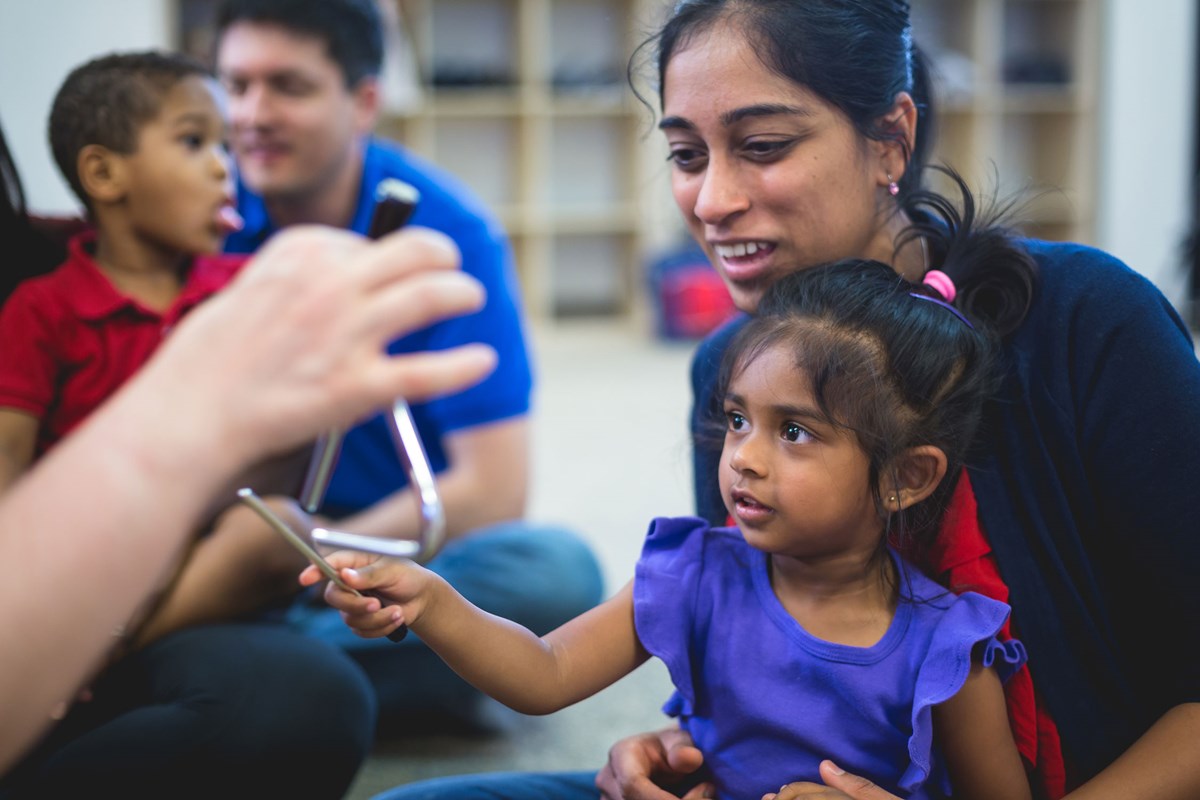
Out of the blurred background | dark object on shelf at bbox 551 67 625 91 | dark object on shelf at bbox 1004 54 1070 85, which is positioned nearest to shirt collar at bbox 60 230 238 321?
the blurred background

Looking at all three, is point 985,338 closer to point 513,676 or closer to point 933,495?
point 933,495

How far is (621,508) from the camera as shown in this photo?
9.39 feet

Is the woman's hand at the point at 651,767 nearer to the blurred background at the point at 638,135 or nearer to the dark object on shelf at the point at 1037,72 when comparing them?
the blurred background at the point at 638,135

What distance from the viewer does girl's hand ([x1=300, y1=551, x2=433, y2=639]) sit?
83 cm

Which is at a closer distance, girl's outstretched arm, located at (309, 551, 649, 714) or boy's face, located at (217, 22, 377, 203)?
girl's outstretched arm, located at (309, 551, 649, 714)

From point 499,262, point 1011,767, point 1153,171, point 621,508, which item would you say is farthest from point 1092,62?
point 1011,767

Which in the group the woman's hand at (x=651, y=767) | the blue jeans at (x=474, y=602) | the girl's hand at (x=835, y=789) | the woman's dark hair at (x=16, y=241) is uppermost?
the woman's dark hair at (x=16, y=241)

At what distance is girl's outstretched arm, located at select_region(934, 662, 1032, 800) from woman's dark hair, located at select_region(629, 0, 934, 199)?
1.50ft

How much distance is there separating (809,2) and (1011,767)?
0.64 metres

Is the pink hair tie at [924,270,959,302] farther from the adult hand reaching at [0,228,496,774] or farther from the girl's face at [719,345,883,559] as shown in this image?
the adult hand reaching at [0,228,496,774]

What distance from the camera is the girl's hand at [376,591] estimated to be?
828mm

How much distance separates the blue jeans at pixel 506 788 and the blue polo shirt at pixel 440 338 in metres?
0.78

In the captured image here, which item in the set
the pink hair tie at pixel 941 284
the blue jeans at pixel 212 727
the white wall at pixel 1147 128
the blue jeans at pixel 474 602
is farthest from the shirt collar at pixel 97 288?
the white wall at pixel 1147 128

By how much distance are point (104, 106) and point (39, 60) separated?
130 cm
